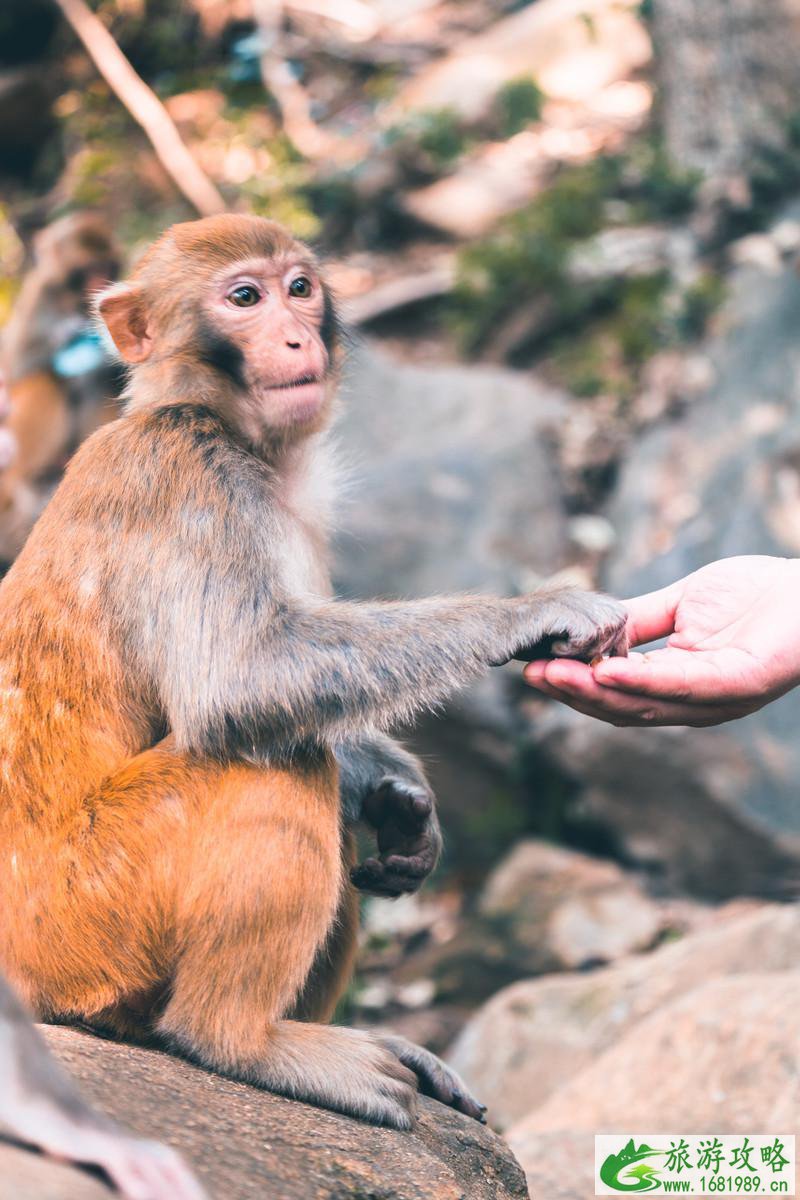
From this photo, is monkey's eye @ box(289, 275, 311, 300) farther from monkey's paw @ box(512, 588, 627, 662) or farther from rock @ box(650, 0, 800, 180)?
rock @ box(650, 0, 800, 180)

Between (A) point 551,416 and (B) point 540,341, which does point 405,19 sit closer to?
(B) point 540,341

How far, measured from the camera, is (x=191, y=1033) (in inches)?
136

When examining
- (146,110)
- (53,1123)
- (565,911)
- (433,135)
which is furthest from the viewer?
(146,110)

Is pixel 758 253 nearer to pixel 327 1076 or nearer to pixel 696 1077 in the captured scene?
pixel 696 1077

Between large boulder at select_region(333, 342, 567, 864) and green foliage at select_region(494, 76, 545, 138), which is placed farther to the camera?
green foliage at select_region(494, 76, 545, 138)

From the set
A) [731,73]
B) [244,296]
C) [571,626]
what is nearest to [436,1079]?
[571,626]

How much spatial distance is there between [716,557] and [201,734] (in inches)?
242

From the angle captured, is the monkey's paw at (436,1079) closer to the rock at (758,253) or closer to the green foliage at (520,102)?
the rock at (758,253)

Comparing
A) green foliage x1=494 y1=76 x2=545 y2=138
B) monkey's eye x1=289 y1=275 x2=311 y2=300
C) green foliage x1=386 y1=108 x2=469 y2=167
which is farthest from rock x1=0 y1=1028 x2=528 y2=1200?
green foliage x1=494 y1=76 x2=545 y2=138

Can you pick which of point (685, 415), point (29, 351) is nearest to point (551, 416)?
point (685, 415)

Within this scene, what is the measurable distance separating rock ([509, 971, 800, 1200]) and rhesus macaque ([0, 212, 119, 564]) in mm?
6536

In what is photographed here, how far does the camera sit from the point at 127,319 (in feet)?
14.8

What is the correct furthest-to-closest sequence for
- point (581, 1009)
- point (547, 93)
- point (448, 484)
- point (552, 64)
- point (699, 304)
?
point (552, 64) < point (547, 93) < point (699, 304) < point (448, 484) < point (581, 1009)

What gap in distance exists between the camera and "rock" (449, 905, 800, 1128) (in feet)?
21.1
